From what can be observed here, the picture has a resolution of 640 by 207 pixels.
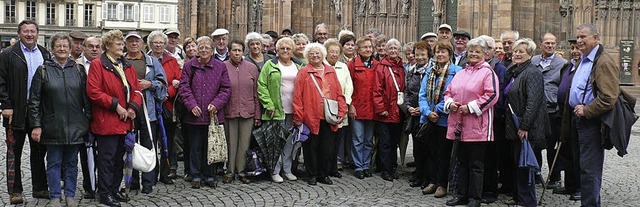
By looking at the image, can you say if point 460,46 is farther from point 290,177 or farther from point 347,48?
point 290,177

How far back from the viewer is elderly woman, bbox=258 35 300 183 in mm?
9523

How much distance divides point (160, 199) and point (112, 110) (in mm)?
1363

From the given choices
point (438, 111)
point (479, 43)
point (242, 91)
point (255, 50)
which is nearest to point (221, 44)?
point (255, 50)

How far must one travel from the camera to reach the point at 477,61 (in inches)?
316

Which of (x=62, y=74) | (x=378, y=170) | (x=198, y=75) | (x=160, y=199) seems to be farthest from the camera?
(x=378, y=170)

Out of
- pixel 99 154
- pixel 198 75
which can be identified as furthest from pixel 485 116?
pixel 99 154

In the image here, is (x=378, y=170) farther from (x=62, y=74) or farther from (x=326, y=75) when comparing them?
(x=62, y=74)

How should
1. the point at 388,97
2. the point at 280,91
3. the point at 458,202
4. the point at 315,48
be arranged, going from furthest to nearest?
1. the point at 388,97
2. the point at 280,91
3. the point at 315,48
4. the point at 458,202

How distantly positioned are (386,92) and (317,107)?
115 centimetres

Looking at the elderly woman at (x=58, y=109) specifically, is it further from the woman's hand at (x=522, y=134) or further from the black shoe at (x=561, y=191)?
the black shoe at (x=561, y=191)

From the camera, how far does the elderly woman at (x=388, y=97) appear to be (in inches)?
395

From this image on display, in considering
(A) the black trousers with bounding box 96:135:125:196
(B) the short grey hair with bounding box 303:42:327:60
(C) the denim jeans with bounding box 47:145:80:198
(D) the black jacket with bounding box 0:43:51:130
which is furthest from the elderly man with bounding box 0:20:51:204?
(B) the short grey hair with bounding box 303:42:327:60

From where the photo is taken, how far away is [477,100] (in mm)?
7879

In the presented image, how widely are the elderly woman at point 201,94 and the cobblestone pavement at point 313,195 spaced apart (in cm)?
44
